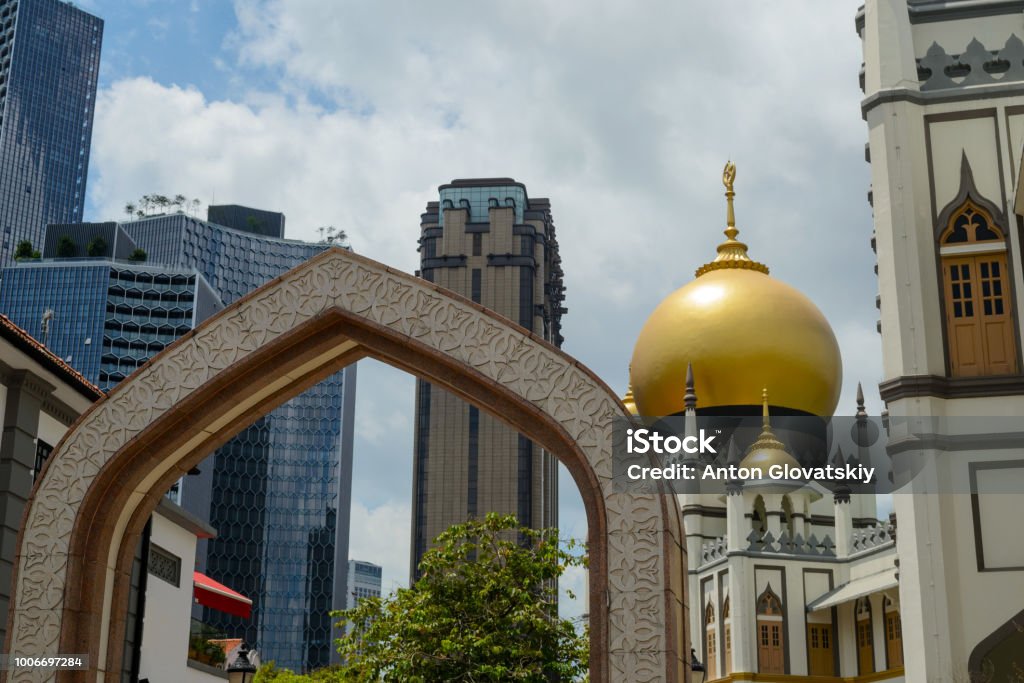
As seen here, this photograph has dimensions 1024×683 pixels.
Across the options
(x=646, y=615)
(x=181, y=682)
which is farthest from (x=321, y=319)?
(x=181, y=682)

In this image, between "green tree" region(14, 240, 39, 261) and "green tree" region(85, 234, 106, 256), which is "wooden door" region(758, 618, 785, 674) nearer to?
"green tree" region(14, 240, 39, 261)

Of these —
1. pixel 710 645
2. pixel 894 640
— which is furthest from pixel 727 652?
pixel 894 640

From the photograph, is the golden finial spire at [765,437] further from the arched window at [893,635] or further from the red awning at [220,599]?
the red awning at [220,599]

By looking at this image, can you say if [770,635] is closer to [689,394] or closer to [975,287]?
[689,394]

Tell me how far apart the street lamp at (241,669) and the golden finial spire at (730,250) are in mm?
26428

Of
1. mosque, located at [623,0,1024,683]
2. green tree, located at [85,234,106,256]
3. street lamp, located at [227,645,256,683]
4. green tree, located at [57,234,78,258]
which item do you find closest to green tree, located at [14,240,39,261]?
green tree, located at [57,234,78,258]

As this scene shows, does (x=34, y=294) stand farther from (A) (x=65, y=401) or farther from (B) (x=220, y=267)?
(A) (x=65, y=401)

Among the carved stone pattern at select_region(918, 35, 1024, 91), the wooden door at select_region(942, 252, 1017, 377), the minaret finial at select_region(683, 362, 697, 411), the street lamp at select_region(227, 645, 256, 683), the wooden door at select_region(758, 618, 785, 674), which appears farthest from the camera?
the minaret finial at select_region(683, 362, 697, 411)

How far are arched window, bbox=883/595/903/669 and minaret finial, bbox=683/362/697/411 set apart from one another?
651 centimetres

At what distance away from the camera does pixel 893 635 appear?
29.7m

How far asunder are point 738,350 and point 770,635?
23.6 ft

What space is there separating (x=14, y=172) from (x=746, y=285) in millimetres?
112393

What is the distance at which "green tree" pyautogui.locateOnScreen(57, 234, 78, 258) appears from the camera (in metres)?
A: 87.8

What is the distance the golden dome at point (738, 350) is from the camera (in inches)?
1308
